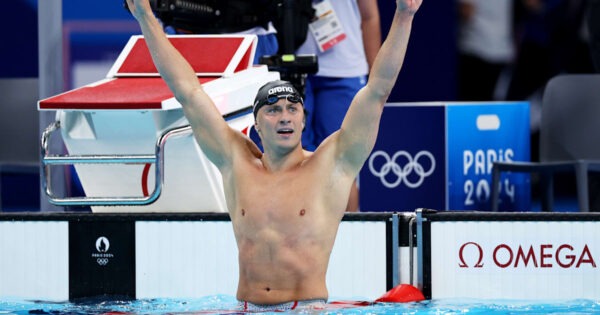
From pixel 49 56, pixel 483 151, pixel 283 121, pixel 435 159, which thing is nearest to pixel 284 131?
pixel 283 121

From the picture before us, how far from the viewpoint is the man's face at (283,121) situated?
4594mm

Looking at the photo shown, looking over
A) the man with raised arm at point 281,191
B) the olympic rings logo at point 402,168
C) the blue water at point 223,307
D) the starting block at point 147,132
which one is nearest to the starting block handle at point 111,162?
the starting block at point 147,132

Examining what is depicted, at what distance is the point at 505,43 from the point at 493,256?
15.2 feet

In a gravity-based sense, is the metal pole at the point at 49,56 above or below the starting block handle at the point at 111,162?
above

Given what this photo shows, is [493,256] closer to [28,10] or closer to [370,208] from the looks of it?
[370,208]

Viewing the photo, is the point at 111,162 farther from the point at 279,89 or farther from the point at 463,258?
the point at 463,258

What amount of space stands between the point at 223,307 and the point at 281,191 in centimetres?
73

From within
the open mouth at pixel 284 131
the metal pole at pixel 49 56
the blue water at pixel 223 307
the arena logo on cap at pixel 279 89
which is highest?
the metal pole at pixel 49 56

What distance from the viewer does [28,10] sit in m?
8.52

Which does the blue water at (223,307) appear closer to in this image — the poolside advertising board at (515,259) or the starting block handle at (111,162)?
the poolside advertising board at (515,259)

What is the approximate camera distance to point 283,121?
15.0 feet

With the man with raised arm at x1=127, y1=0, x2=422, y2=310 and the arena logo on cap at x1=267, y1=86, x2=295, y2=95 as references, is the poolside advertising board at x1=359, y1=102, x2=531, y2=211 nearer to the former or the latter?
the man with raised arm at x1=127, y1=0, x2=422, y2=310

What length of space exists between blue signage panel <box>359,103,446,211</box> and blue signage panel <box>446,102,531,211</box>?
0.25 ft

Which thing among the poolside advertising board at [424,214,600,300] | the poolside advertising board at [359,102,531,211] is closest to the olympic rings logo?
the poolside advertising board at [359,102,531,211]
